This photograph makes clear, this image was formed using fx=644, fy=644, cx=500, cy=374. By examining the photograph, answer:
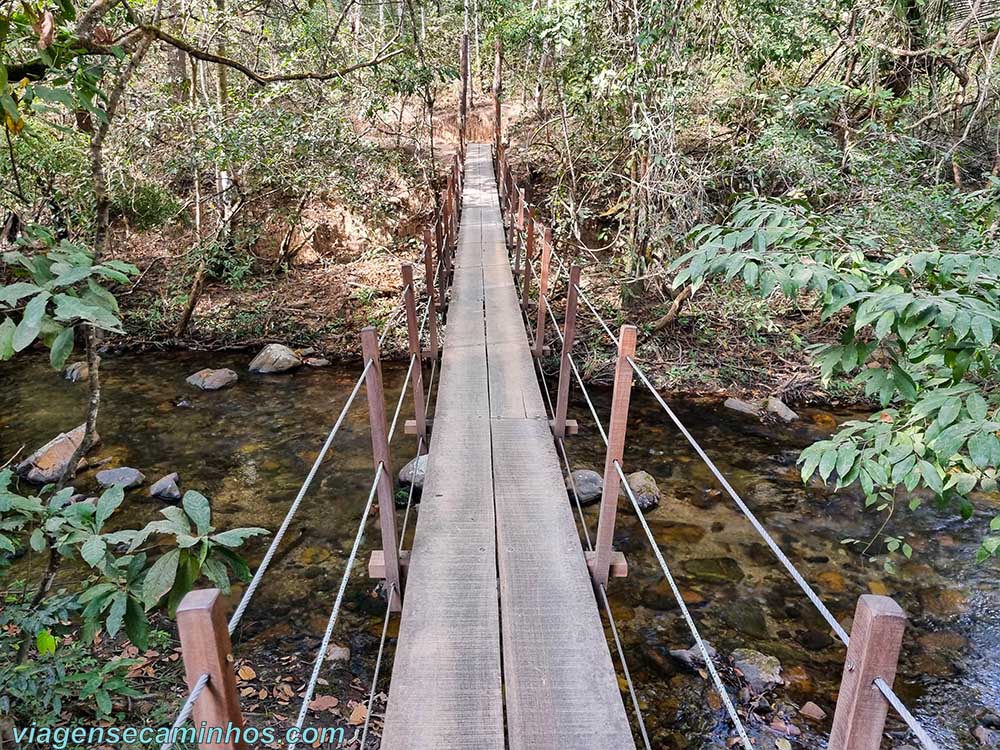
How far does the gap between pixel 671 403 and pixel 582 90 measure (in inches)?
143

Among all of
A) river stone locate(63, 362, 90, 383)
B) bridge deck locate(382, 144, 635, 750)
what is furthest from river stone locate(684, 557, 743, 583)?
river stone locate(63, 362, 90, 383)

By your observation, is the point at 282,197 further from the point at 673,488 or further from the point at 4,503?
the point at 4,503

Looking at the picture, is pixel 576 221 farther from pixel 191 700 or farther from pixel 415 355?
pixel 191 700

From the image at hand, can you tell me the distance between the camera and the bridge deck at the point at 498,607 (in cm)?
181

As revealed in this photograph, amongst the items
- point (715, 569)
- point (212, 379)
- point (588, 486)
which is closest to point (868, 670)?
point (715, 569)

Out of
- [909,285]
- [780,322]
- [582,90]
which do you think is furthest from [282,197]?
[909,285]

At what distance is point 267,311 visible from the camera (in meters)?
9.41

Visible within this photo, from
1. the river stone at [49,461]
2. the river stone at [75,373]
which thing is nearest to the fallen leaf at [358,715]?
the river stone at [49,461]

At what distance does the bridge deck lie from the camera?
1.81 meters

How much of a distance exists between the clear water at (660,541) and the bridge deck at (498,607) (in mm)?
1616

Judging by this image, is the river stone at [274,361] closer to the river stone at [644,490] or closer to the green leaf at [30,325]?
the river stone at [644,490]

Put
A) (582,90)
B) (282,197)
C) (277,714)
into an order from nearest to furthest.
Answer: (277,714)
(582,90)
(282,197)

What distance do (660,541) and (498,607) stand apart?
311cm

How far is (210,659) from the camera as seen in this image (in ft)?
3.18
